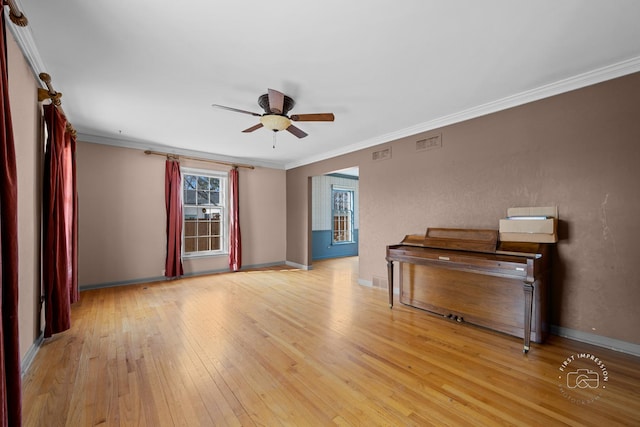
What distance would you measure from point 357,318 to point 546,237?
2.16 metres

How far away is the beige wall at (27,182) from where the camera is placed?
1975mm

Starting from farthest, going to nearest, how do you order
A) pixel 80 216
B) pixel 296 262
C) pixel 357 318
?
pixel 296 262 → pixel 80 216 → pixel 357 318

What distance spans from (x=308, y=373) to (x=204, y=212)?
4.59 metres

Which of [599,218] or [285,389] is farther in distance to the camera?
[599,218]

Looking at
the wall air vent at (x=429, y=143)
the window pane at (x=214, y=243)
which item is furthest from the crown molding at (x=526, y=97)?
the window pane at (x=214, y=243)

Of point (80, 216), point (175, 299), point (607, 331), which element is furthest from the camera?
point (80, 216)

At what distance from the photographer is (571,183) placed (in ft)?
8.87

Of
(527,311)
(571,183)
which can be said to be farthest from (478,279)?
(571,183)

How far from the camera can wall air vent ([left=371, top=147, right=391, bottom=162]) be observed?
14.5 ft

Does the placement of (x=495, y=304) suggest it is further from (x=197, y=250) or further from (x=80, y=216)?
(x=80, y=216)

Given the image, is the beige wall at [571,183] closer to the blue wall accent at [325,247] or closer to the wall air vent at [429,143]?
the wall air vent at [429,143]

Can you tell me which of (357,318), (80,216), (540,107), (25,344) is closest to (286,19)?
(540,107)

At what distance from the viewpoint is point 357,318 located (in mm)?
3225

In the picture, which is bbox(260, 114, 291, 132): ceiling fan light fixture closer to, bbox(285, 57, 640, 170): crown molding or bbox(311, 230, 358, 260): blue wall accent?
bbox(285, 57, 640, 170): crown molding
